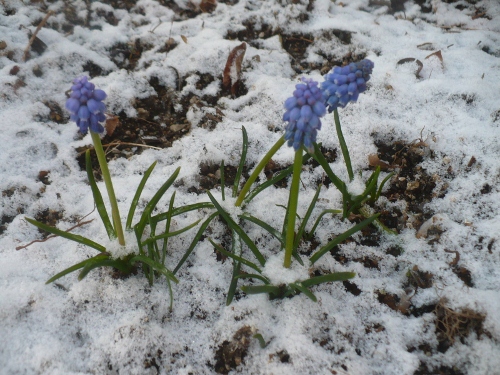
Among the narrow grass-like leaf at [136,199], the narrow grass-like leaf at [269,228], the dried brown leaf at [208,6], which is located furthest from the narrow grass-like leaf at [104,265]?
the dried brown leaf at [208,6]

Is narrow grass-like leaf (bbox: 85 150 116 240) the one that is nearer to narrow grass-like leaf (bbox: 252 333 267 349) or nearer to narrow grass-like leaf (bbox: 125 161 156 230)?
narrow grass-like leaf (bbox: 125 161 156 230)

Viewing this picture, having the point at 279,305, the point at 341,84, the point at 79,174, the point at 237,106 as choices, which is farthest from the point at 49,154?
the point at 341,84

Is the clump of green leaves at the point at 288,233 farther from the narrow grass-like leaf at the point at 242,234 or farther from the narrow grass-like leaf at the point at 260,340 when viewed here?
the narrow grass-like leaf at the point at 260,340

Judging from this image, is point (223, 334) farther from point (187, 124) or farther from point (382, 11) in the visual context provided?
point (382, 11)

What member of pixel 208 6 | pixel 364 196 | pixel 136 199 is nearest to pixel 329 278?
pixel 364 196

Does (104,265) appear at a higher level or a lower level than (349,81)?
lower

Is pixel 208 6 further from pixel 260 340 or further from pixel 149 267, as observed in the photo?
pixel 260 340

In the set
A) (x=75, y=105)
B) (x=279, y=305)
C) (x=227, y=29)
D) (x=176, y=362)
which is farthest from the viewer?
(x=227, y=29)

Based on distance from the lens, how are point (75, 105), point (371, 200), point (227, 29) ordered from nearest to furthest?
point (75, 105)
point (371, 200)
point (227, 29)
